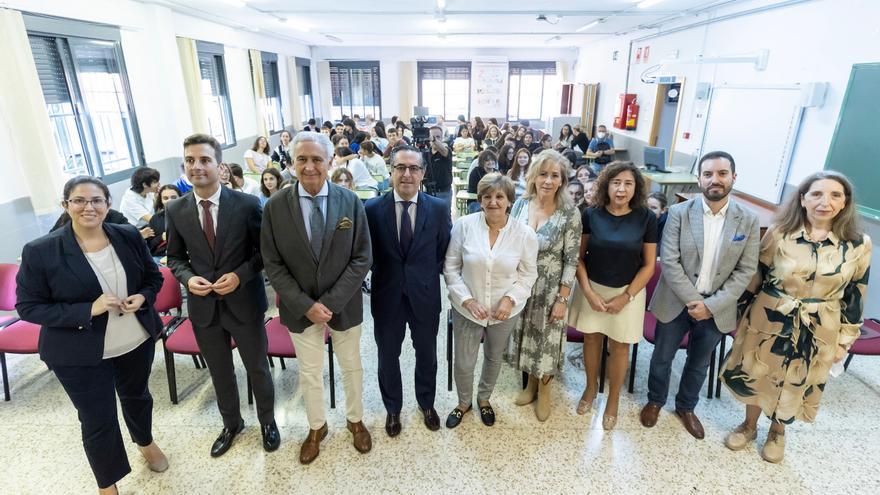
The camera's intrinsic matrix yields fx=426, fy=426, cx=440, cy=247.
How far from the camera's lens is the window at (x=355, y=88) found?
15125mm

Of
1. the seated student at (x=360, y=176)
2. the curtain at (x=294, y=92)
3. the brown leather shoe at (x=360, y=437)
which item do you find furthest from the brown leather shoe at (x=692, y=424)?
the curtain at (x=294, y=92)

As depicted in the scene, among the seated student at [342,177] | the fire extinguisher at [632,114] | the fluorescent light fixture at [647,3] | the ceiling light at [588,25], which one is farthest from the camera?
the fire extinguisher at [632,114]

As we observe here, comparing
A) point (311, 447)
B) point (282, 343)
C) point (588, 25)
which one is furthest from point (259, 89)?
point (311, 447)

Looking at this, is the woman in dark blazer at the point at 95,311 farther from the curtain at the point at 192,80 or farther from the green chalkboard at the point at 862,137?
the curtain at the point at 192,80

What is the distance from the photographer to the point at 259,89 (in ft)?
32.6

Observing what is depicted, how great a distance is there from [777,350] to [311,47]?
51.9 ft

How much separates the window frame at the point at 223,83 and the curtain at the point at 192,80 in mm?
742

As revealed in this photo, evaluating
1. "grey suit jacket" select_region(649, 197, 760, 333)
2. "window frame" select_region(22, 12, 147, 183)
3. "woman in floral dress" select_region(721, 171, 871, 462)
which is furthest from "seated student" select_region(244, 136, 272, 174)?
"woman in floral dress" select_region(721, 171, 871, 462)

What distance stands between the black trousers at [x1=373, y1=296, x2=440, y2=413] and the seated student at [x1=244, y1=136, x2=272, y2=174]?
17.1 ft

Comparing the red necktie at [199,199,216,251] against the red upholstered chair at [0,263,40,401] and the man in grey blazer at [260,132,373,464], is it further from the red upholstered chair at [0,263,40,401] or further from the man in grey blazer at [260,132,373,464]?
the red upholstered chair at [0,263,40,401]

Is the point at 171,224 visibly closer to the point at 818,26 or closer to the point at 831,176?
the point at 831,176

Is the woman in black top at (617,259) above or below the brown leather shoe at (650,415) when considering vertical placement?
above

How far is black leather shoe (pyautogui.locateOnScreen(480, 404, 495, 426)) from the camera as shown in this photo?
2.58m

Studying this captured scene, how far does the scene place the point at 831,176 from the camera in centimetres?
199
